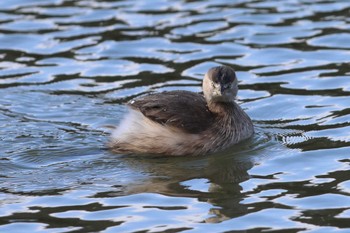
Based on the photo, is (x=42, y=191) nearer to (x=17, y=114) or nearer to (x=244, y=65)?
(x=17, y=114)

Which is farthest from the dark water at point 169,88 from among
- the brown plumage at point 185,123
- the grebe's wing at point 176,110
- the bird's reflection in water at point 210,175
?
the grebe's wing at point 176,110

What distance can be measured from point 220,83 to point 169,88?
2.10m

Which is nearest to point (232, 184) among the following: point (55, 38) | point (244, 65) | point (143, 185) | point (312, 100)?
point (143, 185)

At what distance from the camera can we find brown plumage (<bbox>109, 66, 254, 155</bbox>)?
10211mm

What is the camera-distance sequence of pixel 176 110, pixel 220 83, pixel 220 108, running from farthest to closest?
pixel 220 108 < pixel 220 83 < pixel 176 110

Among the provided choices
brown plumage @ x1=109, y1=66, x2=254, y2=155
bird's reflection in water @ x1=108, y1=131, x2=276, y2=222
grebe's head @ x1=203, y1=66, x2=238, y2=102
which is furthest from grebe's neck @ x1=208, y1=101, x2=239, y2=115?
bird's reflection in water @ x1=108, y1=131, x2=276, y2=222

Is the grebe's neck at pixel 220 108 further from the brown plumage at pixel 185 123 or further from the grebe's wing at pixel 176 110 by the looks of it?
the grebe's wing at pixel 176 110

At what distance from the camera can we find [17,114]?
11656mm

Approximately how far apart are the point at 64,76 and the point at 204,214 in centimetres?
506

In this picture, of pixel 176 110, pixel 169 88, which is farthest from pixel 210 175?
pixel 169 88

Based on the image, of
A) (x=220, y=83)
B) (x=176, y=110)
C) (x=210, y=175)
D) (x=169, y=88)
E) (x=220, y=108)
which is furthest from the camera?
(x=169, y=88)

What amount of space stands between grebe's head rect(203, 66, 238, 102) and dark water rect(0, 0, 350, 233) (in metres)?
0.60

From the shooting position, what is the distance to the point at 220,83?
407 inches

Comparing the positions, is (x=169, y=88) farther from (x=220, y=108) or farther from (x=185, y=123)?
(x=185, y=123)
